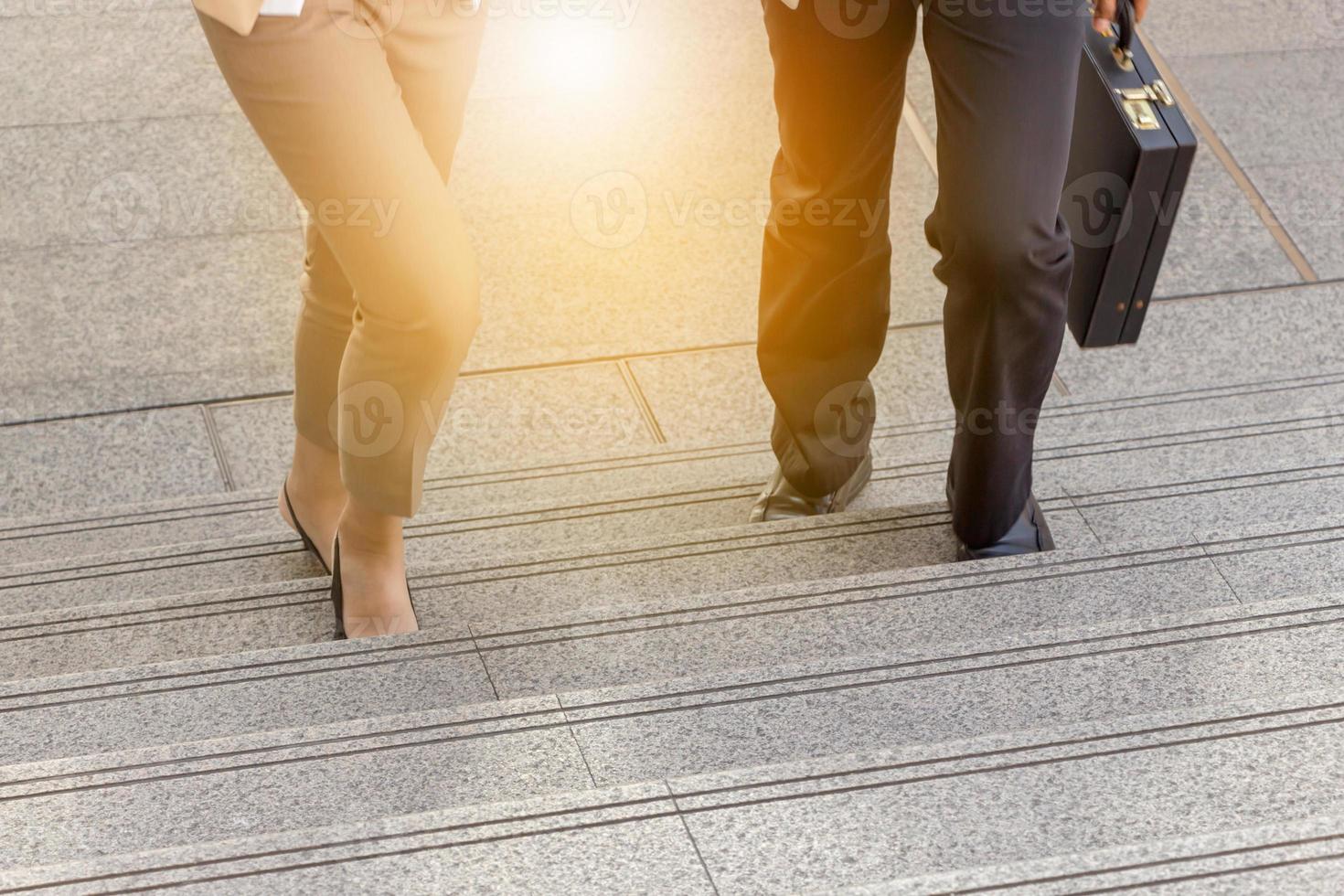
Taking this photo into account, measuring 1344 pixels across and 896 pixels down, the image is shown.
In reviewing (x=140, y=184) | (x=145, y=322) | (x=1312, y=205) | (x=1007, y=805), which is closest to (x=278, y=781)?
(x=1007, y=805)

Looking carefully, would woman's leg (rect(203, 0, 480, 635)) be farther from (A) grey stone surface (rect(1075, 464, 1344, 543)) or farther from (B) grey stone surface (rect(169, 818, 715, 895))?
(A) grey stone surface (rect(1075, 464, 1344, 543))

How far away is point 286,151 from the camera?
155cm

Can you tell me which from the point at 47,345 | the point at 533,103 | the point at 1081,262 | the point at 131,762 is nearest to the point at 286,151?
the point at 131,762

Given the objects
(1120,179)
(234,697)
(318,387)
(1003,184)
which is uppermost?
(1003,184)

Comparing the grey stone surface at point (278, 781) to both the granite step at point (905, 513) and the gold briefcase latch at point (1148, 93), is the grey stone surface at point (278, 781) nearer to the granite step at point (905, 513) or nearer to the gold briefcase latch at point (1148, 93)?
the granite step at point (905, 513)

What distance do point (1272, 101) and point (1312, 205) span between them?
0.40 m

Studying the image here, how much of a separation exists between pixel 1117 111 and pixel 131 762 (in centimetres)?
150

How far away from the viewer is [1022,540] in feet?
6.98

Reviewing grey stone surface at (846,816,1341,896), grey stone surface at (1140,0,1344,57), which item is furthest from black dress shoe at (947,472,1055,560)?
grey stone surface at (1140,0,1344,57)

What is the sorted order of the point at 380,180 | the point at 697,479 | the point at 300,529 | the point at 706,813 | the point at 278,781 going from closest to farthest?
1. the point at 706,813
2. the point at 278,781
3. the point at 380,180
4. the point at 300,529
5. the point at 697,479

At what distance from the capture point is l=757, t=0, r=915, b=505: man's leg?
196 cm

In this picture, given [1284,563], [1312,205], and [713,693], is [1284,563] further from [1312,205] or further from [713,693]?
[1312,205]

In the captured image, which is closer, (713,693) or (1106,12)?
(713,693)

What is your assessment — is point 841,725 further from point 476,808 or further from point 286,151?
point 286,151
